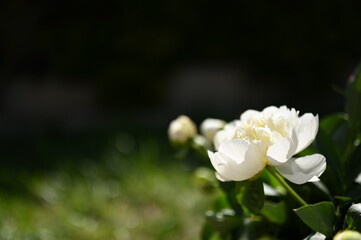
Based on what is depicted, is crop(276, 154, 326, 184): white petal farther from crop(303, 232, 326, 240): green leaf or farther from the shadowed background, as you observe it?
the shadowed background

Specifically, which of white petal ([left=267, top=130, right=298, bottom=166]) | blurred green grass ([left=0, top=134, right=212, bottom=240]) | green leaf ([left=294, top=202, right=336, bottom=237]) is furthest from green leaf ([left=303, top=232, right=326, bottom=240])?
blurred green grass ([left=0, top=134, right=212, bottom=240])

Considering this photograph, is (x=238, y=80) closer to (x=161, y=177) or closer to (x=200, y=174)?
(x=161, y=177)

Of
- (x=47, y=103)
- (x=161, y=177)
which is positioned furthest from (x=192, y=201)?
(x=47, y=103)

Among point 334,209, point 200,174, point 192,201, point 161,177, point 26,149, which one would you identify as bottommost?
point 334,209

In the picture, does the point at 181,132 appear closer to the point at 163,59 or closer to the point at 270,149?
the point at 270,149

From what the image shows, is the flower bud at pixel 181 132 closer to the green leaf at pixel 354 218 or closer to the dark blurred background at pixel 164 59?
the green leaf at pixel 354 218

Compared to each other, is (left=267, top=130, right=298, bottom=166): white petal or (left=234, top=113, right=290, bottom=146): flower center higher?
(left=234, top=113, right=290, bottom=146): flower center

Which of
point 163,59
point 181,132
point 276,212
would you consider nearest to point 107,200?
point 181,132
